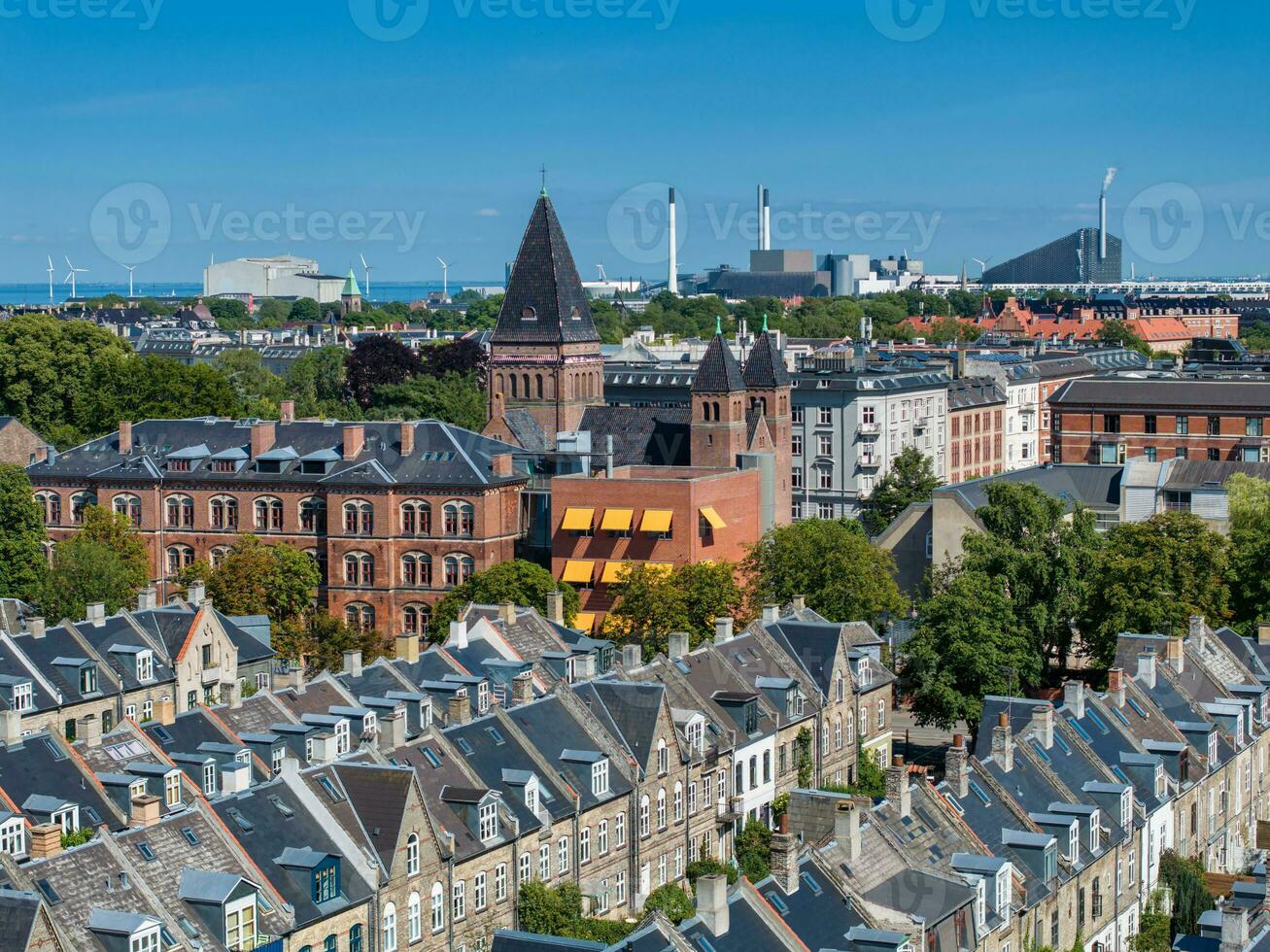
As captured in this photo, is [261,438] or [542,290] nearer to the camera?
[261,438]

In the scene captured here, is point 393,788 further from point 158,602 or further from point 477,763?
point 158,602

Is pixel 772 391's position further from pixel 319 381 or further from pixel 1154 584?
pixel 319 381

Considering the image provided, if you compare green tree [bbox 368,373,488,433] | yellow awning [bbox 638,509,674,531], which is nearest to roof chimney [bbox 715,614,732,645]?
yellow awning [bbox 638,509,674,531]

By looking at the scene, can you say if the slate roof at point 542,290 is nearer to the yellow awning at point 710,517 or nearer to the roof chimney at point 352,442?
the roof chimney at point 352,442

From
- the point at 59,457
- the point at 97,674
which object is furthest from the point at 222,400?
the point at 97,674

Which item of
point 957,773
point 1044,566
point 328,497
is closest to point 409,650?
point 957,773
